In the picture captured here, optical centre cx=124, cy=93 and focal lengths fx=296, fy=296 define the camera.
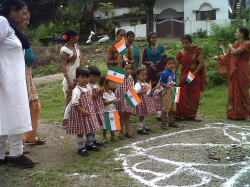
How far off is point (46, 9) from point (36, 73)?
193 inches

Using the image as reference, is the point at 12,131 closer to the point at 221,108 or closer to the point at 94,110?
the point at 94,110

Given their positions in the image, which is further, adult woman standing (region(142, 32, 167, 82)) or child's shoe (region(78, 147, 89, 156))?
adult woman standing (region(142, 32, 167, 82))

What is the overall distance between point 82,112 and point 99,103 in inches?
20.9

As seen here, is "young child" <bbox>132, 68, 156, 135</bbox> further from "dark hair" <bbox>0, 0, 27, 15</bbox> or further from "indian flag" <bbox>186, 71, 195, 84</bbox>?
"dark hair" <bbox>0, 0, 27, 15</bbox>

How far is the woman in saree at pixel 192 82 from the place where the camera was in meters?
6.08

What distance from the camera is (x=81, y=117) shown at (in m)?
4.12

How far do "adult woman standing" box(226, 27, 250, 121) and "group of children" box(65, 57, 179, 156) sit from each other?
1343 mm

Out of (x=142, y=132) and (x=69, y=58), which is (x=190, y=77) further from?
(x=69, y=58)

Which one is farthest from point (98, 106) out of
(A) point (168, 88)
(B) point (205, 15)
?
(B) point (205, 15)

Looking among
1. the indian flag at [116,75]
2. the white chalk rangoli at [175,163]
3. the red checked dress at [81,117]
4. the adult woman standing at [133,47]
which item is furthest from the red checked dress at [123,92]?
the adult woman standing at [133,47]

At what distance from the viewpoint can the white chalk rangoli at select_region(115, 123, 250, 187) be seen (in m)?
3.22

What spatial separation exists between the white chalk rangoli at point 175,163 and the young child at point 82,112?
545 mm

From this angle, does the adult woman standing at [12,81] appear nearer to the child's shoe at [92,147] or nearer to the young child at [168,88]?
the child's shoe at [92,147]

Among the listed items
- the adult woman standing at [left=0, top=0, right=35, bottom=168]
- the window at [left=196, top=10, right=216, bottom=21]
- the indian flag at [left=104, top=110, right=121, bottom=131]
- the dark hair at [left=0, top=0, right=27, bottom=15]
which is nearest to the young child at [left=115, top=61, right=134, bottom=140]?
the indian flag at [left=104, top=110, right=121, bottom=131]
